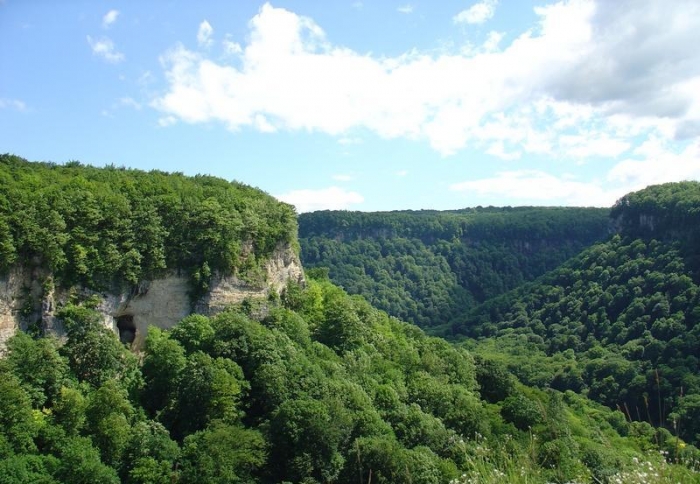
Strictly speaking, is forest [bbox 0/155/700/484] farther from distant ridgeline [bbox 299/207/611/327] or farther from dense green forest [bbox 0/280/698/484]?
distant ridgeline [bbox 299/207/611/327]

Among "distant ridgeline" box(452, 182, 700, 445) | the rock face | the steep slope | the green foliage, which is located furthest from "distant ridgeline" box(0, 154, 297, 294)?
"distant ridgeline" box(452, 182, 700, 445)

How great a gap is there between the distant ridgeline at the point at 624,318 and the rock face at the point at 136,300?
50055 mm

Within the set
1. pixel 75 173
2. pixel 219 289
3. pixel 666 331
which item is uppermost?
pixel 75 173

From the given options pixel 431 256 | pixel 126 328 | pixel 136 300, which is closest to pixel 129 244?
pixel 136 300

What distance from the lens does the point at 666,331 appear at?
308 ft

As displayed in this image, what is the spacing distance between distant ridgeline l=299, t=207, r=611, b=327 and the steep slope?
378 feet

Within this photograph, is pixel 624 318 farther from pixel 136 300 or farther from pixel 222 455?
pixel 222 455

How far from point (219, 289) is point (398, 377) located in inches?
644

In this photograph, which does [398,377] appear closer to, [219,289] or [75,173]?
[219,289]

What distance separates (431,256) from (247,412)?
152619 millimetres

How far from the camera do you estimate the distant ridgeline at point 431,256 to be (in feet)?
568

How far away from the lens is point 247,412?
43.6 m

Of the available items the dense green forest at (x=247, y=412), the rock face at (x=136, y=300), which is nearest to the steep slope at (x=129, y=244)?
the rock face at (x=136, y=300)

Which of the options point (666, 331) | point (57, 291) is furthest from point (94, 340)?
point (666, 331)
